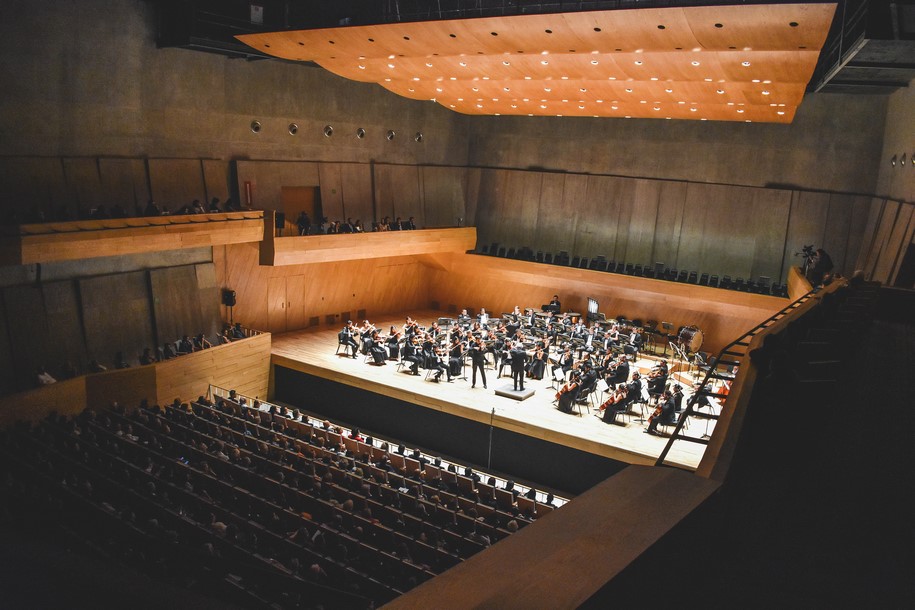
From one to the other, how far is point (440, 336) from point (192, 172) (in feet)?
19.7

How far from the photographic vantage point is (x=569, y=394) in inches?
432

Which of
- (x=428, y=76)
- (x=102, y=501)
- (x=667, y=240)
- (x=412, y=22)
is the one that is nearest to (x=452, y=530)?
(x=102, y=501)

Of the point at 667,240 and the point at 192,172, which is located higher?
the point at 192,172

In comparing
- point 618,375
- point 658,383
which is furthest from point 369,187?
point 658,383

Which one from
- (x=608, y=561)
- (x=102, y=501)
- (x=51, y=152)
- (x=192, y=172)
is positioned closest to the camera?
(x=608, y=561)

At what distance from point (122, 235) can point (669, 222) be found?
40.7ft

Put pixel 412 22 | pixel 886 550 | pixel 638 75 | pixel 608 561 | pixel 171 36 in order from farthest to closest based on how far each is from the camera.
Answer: pixel 171 36
pixel 638 75
pixel 412 22
pixel 886 550
pixel 608 561

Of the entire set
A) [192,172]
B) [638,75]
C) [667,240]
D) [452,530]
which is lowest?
[452,530]

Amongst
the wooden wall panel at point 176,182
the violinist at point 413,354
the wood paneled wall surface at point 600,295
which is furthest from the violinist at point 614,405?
the wooden wall panel at point 176,182

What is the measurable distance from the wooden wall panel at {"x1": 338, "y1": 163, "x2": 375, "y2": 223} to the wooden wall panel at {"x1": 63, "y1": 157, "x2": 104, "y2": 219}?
5.82 meters

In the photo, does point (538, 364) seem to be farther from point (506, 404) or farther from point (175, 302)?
point (175, 302)

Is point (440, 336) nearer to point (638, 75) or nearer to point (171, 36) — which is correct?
point (638, 75)

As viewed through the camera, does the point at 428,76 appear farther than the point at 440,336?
No

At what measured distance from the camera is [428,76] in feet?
40.7
